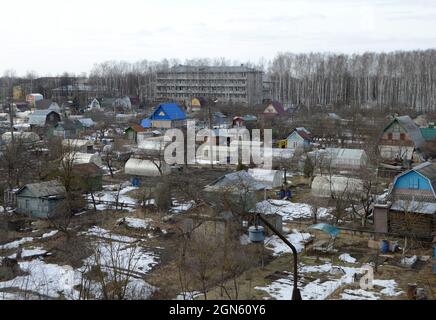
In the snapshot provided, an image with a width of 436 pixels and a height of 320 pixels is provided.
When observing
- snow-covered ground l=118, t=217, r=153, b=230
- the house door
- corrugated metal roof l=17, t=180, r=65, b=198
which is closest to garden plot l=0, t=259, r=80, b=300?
snow-covered ground l=118, t=217, r=153, b=230

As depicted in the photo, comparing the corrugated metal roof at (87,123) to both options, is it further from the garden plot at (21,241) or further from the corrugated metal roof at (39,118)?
the garden plot at (21,241)

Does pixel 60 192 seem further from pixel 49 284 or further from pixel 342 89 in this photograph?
pixel 342 89

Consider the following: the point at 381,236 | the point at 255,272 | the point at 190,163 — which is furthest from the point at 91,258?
the point at 190,163

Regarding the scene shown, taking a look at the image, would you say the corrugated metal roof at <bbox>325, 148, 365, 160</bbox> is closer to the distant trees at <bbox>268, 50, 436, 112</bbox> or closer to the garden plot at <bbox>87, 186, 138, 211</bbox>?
the garden plot at <bbox>87, 186, 138, 211</bbox>

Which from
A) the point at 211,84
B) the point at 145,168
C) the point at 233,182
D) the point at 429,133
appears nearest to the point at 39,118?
the point at 145,168
